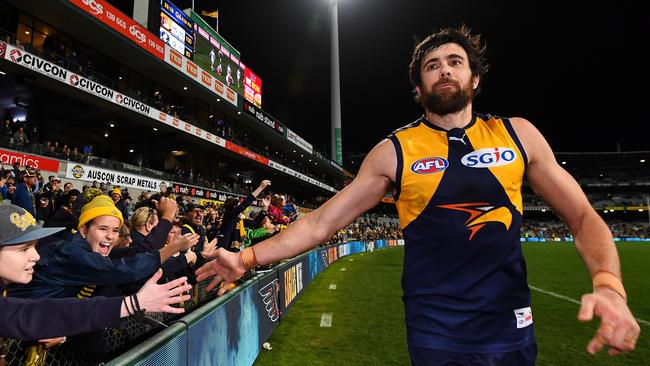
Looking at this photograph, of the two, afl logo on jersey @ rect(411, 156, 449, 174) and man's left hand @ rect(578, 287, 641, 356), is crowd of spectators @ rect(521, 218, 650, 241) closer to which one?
afl logo on jersey @ rect(411, 156, 449, 174)

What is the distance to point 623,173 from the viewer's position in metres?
80.4

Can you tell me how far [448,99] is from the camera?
198 centimetres

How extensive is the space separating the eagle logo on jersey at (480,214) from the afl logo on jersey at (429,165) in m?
0.19

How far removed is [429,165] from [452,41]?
757 mm

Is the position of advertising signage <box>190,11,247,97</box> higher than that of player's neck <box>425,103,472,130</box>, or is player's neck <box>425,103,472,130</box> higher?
advertising signage <box>190,11,247,97</box>

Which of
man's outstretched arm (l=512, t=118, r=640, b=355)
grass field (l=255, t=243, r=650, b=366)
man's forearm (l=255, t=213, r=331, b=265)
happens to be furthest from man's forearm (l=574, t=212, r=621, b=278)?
grass field (l=255, t=243, r=650, b=366)

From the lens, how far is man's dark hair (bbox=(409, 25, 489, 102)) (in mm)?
2145

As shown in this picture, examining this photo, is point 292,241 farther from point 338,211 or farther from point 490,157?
point 490,157

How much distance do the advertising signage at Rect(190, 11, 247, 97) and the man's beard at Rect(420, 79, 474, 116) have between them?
3260 cm

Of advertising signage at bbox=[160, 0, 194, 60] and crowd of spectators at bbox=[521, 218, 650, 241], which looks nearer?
advertising signage at bbox=[160, 0, 194, 60]

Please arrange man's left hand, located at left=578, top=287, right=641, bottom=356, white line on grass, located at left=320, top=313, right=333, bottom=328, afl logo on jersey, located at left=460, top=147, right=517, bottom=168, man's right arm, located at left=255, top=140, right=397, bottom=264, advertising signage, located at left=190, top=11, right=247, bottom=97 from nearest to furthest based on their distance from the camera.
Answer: man's left hand, located at left=578, top=287, right=641, bottom=356
afl logo on jersey, located at left=460, top=147, right=517, bottom=168
man's right arm, located at left=255, top=140, right=397, bottom=264
white line on grass, located at left=320, top=313, right=333, bottom=328
advertising signage, located at left=190, top=11, right=247, bottom=97

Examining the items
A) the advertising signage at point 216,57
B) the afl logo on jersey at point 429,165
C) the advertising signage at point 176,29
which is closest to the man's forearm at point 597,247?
the afl logo on jersey at point 429,165

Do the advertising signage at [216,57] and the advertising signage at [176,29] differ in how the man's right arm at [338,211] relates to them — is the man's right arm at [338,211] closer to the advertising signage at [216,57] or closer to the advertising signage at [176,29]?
the advertising signage at [176,29]

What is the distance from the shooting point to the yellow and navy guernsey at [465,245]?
1.72 m
